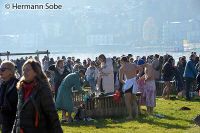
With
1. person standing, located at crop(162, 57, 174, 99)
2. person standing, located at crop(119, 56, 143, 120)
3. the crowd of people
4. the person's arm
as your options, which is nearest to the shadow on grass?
the crowd of people

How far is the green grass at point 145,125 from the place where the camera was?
40.8 feet

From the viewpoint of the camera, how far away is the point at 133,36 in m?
164

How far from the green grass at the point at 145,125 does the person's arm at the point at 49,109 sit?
21.3 feet

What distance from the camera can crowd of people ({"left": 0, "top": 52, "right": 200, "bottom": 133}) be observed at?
5855 mm

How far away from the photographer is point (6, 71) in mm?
6797

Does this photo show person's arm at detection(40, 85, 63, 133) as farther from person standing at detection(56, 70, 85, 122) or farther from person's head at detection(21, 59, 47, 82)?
person standing at detection(56, 70, 85, 122)

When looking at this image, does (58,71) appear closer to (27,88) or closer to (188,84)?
A: (188,84)

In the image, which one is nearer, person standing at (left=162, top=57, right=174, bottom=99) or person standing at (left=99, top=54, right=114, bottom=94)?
person standing at (left=99, top=54, right=114, bottom=94)

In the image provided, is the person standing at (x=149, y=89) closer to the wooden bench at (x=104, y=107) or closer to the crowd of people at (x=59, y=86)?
the crowd of people at (x=59, y=86)

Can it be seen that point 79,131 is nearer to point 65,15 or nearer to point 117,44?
point 117,44

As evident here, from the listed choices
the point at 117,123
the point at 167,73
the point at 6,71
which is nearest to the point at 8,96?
the point at 6,71

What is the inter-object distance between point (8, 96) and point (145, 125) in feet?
22.9

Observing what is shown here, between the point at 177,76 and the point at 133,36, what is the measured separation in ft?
466

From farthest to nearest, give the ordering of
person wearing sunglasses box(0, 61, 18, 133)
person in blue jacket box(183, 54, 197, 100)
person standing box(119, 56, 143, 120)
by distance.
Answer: person in blue jacket box(183, 54, 197, 100)
person standing box(119, 56, 143, 120)
person wearing sunglasses box(0, 61, 18, 133)
